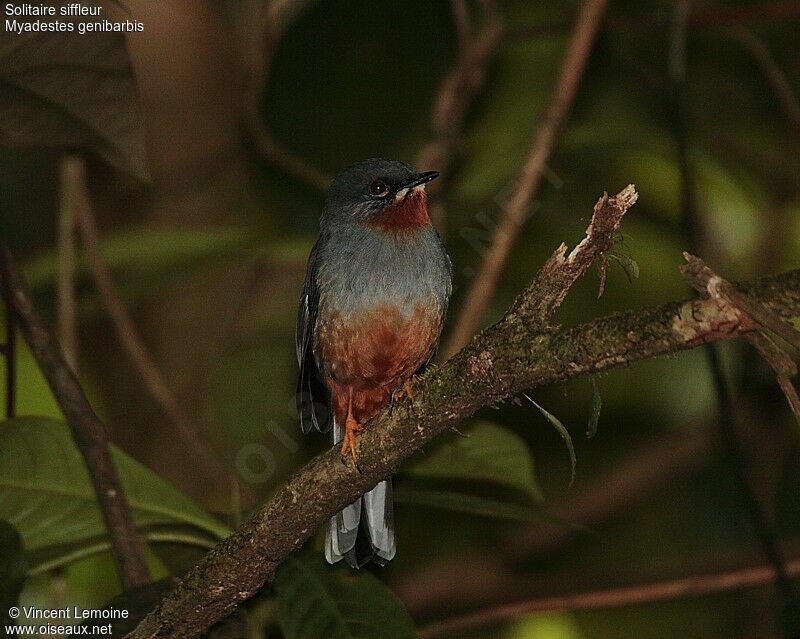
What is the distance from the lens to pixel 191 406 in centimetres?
557

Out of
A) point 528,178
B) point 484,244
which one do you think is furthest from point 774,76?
point 484,244

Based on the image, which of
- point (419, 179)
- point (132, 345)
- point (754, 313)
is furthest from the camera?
point (132, 345)

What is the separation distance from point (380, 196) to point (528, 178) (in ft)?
2.01

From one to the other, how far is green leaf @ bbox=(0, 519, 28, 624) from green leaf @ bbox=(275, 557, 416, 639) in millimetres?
653

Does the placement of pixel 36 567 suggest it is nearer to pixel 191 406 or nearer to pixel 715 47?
pixel 191 406

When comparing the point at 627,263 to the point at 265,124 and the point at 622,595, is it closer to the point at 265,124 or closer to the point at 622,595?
the point at 622,595

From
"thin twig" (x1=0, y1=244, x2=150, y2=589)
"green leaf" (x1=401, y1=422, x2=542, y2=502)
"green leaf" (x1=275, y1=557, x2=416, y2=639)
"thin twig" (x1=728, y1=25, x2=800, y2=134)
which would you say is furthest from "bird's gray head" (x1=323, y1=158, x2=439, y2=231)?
"thin twig" (x1=728, y1=25, x2=800, y2=134)

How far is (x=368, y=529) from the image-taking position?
325 centimetres

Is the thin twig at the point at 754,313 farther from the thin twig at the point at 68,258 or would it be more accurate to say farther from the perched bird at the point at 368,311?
the thin twig at the point at 68,258

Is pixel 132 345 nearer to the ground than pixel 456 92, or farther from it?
nearer to the ground

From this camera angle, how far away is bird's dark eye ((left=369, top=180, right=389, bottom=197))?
12.2ft

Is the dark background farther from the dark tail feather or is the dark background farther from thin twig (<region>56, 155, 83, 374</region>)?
the dark tail feather

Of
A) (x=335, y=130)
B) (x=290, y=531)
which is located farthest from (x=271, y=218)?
(x=290, y=531)

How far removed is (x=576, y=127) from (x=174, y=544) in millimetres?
2508
